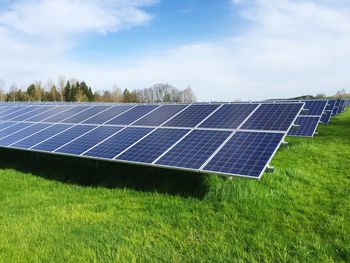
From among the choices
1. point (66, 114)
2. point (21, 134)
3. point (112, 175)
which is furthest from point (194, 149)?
point (66, 114)

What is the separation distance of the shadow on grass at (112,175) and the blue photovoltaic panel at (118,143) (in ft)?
2.79

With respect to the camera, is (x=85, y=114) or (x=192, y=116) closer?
(x=192, y=116)

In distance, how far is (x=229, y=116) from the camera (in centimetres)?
1040

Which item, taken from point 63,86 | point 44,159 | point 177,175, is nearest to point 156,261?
point 177,175

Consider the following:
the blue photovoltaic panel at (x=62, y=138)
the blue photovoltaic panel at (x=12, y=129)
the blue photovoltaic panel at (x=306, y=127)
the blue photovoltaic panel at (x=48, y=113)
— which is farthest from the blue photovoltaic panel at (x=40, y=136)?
the blue photovoltaic panel at (x=306, y=127)

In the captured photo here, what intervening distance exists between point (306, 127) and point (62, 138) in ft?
35.5

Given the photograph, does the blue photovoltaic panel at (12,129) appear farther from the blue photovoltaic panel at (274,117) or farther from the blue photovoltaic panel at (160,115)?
the blue photovoltaic panel at (274,117)

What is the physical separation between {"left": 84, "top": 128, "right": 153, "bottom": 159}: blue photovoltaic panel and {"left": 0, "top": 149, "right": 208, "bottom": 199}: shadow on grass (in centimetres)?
85

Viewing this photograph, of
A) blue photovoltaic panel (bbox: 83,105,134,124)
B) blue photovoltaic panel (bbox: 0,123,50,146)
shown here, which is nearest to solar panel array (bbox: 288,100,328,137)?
blue photovoltaic panel (bbox: 83,105,134,124)

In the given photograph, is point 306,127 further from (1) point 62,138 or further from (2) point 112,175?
(1) point 62,138

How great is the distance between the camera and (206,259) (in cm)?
560

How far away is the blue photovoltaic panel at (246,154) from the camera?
7.33 meters

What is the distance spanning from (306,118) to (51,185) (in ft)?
42.6

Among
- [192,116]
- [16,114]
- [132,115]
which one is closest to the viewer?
[192,116]
